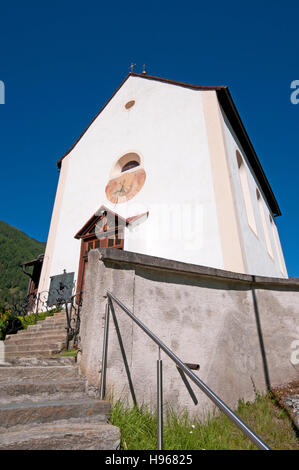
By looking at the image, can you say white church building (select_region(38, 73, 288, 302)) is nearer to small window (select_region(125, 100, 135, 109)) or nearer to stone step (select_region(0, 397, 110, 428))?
small window (select_region(125, 100, 135, 109))

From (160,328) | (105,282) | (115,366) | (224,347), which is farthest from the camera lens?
(224,347)

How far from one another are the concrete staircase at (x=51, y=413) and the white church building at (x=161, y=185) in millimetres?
5039

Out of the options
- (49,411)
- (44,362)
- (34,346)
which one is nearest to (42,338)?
(34,346)

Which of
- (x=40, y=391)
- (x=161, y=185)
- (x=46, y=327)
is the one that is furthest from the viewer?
(x=161, y=185)

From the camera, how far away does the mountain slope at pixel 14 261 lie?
3747cm

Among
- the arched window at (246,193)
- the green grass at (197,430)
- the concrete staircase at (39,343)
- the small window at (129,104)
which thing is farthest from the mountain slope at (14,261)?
the green grass at (197,430)

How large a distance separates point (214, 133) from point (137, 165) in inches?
123

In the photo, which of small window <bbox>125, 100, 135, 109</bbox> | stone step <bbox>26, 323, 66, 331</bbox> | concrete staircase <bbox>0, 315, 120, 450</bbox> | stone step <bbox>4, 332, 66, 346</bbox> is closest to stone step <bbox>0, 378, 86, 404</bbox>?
concrete staircase <bbox>0, 315, 120, 450</bbox>

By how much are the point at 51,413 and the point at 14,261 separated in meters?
45.8

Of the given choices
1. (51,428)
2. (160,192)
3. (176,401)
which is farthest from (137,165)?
(51,428)

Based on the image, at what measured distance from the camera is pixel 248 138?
37.8 feet

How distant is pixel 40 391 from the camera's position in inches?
97.0

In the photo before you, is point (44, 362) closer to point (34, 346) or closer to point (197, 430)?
point (197, 430)

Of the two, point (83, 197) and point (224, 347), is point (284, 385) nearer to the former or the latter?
point (224, 347)
